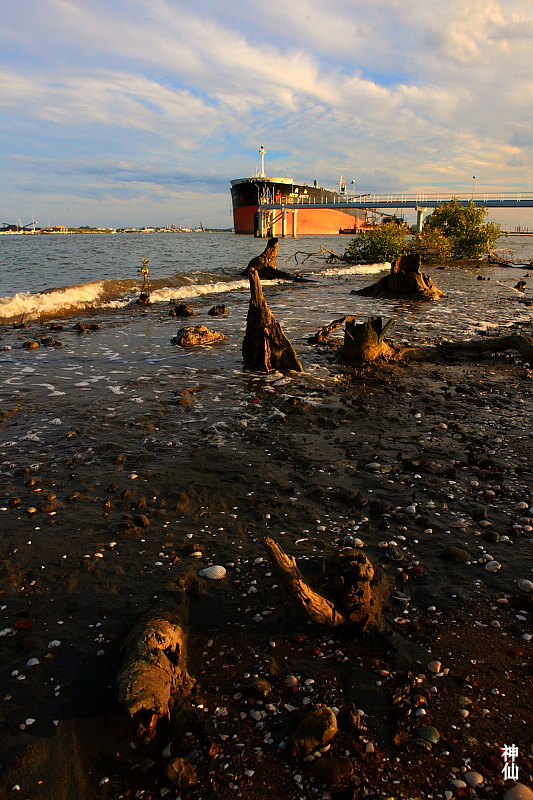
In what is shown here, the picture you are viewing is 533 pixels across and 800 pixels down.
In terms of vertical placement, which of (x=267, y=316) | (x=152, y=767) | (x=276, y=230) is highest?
(x=276, y=230)

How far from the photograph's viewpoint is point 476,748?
8.65 ft

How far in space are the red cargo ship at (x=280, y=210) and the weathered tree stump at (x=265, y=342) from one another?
89136mm

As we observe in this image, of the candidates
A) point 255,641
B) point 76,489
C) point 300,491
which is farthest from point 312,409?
point 255,641

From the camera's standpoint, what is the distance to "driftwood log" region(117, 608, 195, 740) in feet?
9.25

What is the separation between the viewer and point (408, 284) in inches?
931

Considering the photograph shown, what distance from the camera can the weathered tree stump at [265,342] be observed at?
11.0 m

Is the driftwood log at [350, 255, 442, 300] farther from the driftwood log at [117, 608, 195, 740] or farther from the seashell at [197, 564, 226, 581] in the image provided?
the driftwood log at [117, 608, 195, 740]

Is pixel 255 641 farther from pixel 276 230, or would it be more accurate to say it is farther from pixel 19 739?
pixel 276 230

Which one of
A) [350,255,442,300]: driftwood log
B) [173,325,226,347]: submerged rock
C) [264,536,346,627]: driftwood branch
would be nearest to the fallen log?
[173,325,226,347]: submerged rock

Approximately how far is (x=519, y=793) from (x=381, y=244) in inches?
1590

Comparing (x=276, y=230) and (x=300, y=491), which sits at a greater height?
(x=276, y=230)

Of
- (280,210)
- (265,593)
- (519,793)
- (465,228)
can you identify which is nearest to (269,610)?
(265,593)

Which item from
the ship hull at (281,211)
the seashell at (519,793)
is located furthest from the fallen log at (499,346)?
the ship hull at (281,211)

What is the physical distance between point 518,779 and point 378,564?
6.21 feet
